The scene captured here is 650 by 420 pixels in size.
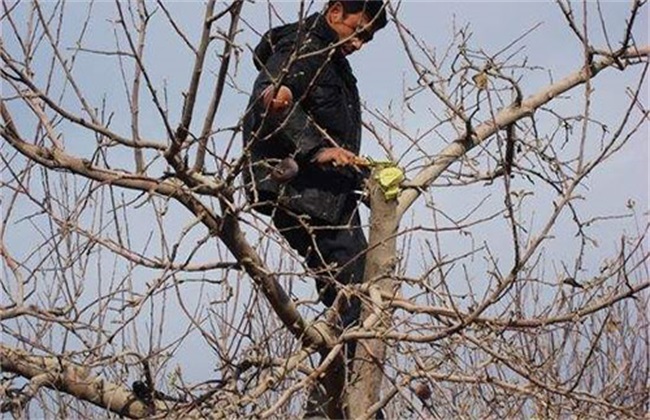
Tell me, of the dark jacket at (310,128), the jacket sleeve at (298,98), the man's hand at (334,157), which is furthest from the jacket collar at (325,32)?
the man's hand at (334,157)

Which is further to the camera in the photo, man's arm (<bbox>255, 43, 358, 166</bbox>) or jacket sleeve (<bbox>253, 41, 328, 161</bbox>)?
jacket sleeve (<bbox>253, 41, 328, 161</bbox>)

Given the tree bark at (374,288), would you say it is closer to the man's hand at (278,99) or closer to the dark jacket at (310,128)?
the dark jacket at (310,128)

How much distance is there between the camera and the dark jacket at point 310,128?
3.23 m

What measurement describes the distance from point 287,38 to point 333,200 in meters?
0.63

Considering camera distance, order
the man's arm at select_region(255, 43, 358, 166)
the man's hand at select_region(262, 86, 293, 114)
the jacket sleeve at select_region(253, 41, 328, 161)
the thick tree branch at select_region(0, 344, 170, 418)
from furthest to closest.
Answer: the thick tree branch at select_region(0, 344, 170, 418)
the jacket sleeve at select_region(253, 41, 328, 161)
the man's arm at select_region(255, 43, 358, 166)
the man's hand at select_region(262, 86, 293, 114)

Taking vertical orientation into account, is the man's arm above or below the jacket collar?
below

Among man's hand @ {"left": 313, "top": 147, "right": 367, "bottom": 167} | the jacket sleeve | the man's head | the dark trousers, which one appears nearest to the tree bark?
the dark trousers

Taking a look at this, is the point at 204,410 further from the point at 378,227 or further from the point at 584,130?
the point at 584,130

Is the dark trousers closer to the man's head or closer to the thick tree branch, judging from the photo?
the man's head

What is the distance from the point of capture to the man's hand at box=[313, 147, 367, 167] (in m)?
3.43

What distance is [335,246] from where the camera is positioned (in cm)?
361

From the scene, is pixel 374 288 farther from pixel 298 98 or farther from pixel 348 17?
pixel 348 17

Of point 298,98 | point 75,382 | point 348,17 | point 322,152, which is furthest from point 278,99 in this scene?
point 75,382

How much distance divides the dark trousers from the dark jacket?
0.17 ft
